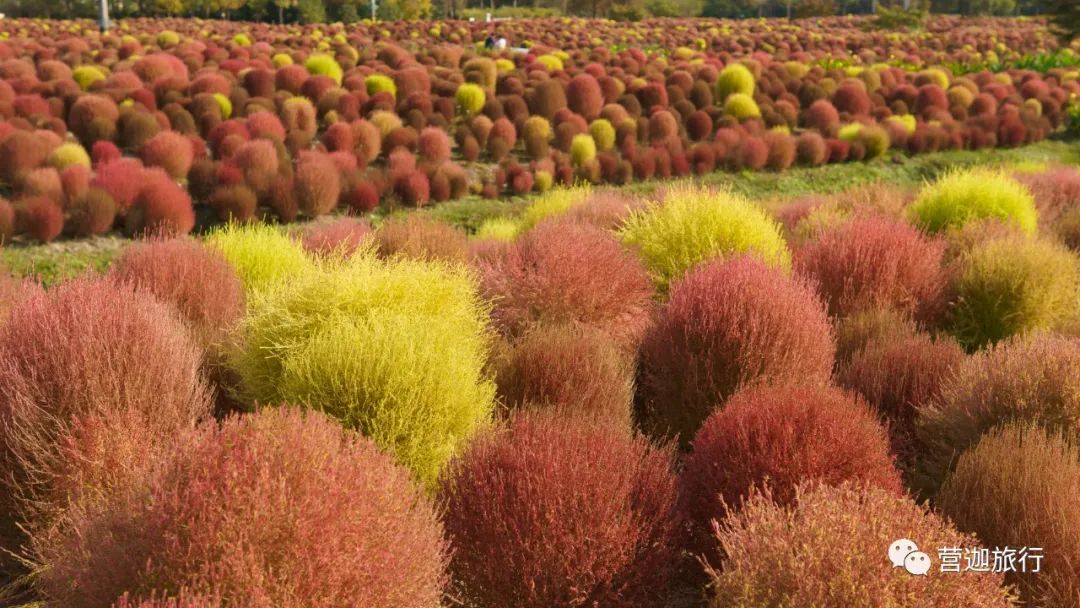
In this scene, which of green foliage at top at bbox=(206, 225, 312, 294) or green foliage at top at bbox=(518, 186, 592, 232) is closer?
green foliage at top at bbox=(206, 225, 312, 294)

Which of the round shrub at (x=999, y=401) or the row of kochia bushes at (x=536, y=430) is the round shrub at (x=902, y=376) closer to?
the row of kochia bushes at (x=536, y=430)

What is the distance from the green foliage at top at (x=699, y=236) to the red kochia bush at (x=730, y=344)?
1.69 metres

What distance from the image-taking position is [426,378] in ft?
13.8

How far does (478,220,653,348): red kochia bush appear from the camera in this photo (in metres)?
6.12

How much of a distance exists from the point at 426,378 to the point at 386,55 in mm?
22042

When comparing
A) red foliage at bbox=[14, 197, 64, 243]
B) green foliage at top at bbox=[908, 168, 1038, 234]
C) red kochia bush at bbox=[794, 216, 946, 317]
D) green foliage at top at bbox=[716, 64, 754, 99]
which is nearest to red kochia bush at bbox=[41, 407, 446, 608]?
red kochia bush at bbox=[794, 216, 946, 317]

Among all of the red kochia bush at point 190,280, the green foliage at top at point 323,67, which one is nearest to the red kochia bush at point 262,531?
the red kochia bush at point 190,280

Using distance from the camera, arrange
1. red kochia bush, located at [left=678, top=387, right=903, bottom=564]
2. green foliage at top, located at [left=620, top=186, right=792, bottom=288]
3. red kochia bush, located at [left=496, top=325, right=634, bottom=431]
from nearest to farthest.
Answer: red kochia bush, located at [left=678, top=387, right=903, bottom=564]
red kochia bush, located at [left=496, top=325, right=634, bottom=431]
green foliage at top, located at [left=620, top=186, right=792, bottom=288]

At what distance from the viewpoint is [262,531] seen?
107 inches

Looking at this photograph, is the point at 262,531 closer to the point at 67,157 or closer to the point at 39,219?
the point at 39,219

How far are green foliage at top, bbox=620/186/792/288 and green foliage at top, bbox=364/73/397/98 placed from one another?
14.0 meters

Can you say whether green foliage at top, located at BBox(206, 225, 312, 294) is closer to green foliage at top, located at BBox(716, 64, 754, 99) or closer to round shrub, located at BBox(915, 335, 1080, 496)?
round shrub, located at BBox(915, 335, 1080, 496)

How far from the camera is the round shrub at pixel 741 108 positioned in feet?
70.6

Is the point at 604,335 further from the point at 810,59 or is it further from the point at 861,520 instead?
the point at 810,59
